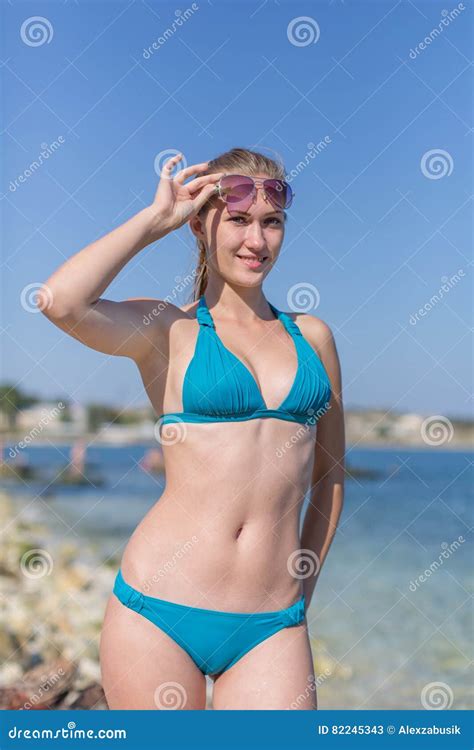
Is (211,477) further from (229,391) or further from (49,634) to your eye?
(49,634)

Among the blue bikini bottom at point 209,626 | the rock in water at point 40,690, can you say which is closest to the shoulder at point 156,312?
the blue bikini bottom at point 209,626

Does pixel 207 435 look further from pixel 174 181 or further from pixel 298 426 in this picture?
pixel 174 181

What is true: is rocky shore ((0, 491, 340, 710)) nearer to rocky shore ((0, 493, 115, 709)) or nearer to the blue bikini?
rocky shore ((0, 493, 115, 709))

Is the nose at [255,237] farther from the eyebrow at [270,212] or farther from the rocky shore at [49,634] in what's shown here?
the rocky shore at [49,634]

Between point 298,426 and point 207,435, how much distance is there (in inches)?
12.4

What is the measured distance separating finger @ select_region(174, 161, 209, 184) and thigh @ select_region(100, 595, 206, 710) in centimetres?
140

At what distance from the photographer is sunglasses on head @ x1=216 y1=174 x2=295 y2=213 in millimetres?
3119

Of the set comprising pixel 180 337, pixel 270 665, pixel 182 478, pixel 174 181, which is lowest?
pixel 270 665

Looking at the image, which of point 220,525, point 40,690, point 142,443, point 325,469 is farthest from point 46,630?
point 142,443

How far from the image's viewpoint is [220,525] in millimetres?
2939

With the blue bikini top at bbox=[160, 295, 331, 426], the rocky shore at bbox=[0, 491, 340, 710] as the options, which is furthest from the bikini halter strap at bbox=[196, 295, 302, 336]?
the rocky shore at bbox=[0, 491, 340, 710]

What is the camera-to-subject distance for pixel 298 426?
3.07 meters

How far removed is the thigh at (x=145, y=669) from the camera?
9.42 ft

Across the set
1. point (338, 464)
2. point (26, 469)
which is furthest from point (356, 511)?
point (338, 464)
